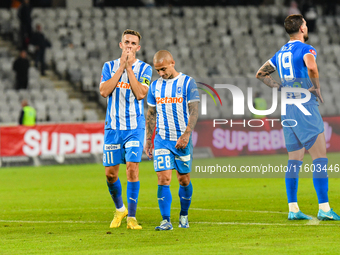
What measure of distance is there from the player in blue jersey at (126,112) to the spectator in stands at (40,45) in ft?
46.5

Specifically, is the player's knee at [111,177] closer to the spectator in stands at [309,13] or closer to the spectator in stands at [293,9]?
the spectator in stands at [309,13]

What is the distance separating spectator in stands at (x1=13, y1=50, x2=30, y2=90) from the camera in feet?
Answer: 60.4

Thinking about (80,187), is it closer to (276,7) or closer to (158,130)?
(158,130)

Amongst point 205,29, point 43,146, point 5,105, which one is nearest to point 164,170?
point 43,146

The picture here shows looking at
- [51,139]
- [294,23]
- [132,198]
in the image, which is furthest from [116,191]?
[51,139]

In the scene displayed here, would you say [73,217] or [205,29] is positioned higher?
[205,29]

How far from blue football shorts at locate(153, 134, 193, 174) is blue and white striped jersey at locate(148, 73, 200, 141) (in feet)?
0.27

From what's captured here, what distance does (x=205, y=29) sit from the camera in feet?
79.8

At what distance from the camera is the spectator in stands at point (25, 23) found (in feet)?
67.1

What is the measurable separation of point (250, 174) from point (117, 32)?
1633 cm

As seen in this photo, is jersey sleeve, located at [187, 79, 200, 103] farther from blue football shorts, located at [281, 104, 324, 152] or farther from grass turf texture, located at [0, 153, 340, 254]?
grass turf texture, located at [0, 153, 340, 254]

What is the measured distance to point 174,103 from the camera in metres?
6.03

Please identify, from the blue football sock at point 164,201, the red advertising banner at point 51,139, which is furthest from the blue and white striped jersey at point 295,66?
the red advertising banner at point 51,139

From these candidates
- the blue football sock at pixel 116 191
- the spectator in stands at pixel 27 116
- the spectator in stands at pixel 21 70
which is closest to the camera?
the blue football sock at pixel 116 191
